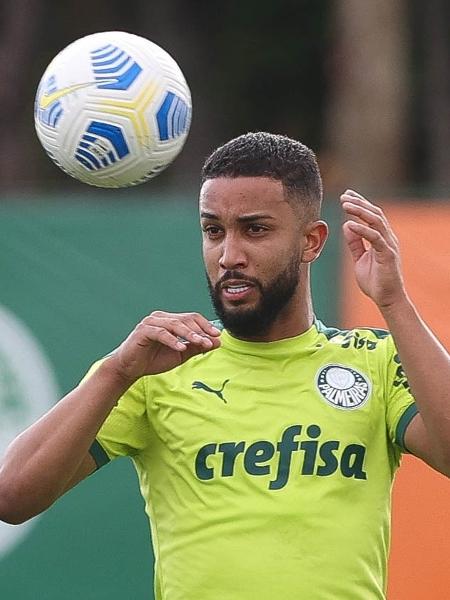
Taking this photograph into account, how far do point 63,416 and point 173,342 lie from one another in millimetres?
402

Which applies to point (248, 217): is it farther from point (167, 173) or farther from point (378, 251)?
point (167, 173)

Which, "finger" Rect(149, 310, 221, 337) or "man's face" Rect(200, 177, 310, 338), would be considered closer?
"finger" Rect(149, 310, 221, 337)

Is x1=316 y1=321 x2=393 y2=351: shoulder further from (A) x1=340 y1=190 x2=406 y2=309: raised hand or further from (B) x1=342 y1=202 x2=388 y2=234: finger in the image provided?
(B) x1=342 y1=202 x2=388 y2=234: finger

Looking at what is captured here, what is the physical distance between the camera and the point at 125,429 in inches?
167

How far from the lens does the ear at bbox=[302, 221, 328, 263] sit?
4328 mm

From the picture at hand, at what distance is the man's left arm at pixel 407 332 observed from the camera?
12.9 feet

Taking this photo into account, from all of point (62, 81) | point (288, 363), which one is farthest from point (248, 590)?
point (62, 81)

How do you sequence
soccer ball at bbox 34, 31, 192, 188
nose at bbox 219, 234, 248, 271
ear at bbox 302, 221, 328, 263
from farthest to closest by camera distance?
soccer ball at bbox 34, 31, 192, 188
ear at bbox 302, 221, 328, 263
nose at bbox 219, 234, 248, 271

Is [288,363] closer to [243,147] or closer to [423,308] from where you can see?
[243,147]

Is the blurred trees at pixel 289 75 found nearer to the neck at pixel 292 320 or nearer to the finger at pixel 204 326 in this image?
the neck at pixel 292 320

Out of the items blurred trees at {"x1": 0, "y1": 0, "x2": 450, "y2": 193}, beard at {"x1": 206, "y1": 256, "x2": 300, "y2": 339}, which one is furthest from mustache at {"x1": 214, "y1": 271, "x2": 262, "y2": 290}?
blurred trees at {"x1": 0, "y1": 0, "x2": 450, "y2": 193}

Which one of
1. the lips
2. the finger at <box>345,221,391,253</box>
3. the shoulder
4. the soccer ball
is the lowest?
the shoulder

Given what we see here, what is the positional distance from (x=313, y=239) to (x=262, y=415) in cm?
57

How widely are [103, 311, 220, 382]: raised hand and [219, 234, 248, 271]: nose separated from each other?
24 cm
